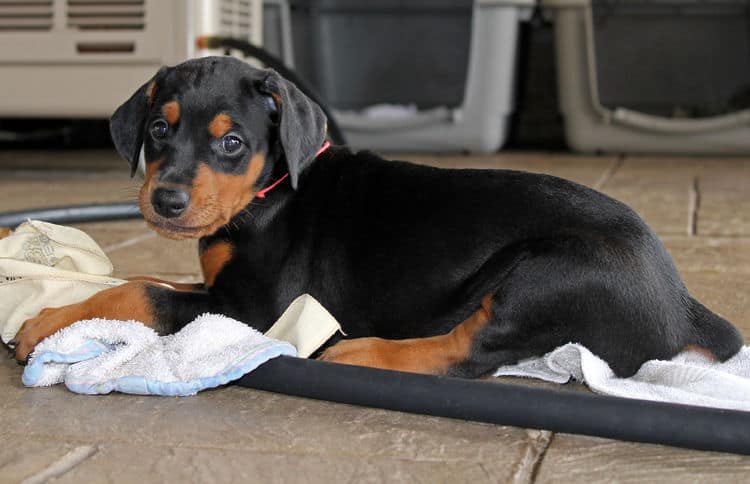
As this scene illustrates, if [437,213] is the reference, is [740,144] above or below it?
below

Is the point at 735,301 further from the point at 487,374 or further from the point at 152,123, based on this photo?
the point at 152,123

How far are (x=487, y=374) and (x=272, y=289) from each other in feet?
1.93

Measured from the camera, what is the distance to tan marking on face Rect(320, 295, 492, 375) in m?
2.25

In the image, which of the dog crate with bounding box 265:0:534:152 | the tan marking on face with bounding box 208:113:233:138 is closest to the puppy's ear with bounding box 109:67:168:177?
the tan marking on face with bounding box 208:113:233:138

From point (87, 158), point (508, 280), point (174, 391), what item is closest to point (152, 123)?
point (174, 391)

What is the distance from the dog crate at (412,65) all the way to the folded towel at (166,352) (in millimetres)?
5272

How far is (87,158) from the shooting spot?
7531 millimetres

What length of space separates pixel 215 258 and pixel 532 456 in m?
1.04

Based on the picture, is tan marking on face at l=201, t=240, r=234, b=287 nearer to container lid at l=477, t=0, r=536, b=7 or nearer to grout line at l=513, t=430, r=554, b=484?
grout line at l=513, t=430, r=554, b=484

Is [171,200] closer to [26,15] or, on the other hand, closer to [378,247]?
[378,247]

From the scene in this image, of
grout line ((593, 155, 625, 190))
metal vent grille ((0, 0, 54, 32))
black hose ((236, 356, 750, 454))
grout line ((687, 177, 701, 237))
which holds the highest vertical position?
metal vent grille ((0, 0, 54, 32))

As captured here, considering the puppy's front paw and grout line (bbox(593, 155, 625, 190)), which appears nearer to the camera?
the puppy's front paw

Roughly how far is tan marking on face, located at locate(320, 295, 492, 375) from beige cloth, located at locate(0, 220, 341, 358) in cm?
9

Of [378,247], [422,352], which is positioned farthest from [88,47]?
[422,352]
